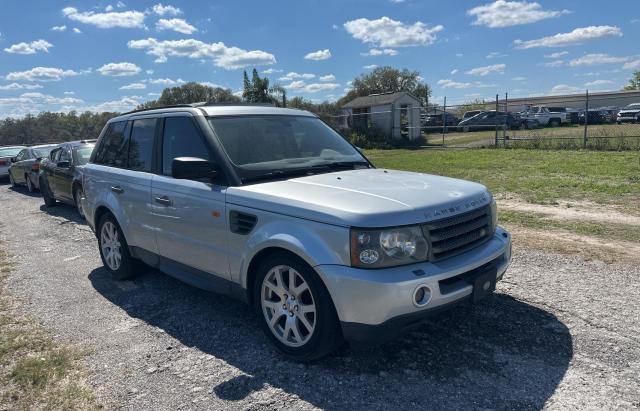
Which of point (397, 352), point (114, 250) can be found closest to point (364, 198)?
point (397, 352)

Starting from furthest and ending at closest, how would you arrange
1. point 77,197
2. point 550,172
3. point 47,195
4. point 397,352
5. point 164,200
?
point 550,172 → point 47,195 → point 77,197 → point 164,200 → point 397,352

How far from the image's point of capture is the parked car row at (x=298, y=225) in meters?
3.17

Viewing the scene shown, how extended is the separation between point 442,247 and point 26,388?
3109 mm

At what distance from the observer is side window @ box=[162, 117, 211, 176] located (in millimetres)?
4398

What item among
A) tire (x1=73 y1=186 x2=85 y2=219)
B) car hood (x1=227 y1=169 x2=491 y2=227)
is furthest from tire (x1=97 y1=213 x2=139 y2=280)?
tire (x1=73 y1=186 x2=85 y2=219)

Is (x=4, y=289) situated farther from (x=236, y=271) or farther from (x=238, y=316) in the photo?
(x=236, y=271)

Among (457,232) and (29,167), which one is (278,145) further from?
(29,167)

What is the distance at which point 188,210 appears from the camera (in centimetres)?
434

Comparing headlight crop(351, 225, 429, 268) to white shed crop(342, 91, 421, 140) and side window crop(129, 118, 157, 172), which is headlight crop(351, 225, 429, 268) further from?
white shed crop(342, 91, 421, 140)

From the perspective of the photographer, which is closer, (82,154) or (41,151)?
(82,154)

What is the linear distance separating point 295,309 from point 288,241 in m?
0.53

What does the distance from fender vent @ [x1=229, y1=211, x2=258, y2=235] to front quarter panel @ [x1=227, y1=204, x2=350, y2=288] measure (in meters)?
0.03

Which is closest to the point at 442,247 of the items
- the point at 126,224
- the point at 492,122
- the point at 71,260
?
Result: the point at 126,224

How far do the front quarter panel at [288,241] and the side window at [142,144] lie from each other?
1.69m
